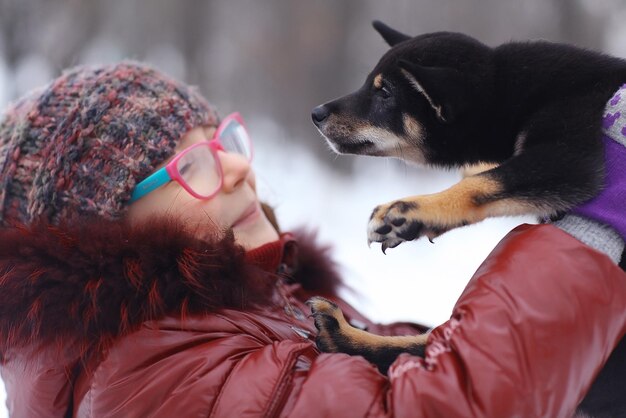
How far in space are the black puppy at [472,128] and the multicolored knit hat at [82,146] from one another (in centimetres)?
36

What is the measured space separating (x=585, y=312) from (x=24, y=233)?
0.88 metres

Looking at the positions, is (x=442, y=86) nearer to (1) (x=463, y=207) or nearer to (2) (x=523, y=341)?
(1) (x=463, y=207)

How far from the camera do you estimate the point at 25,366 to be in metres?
1.05

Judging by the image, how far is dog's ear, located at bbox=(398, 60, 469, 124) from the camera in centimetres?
113

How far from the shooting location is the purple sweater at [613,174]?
961 mm

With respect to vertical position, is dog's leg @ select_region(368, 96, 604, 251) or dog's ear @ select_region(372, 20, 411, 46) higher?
dog's ear @ select_region(372, 20, 411, 46)

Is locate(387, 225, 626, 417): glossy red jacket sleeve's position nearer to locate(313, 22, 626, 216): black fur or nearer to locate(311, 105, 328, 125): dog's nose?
locate(313, 22, 626, 216): black fur

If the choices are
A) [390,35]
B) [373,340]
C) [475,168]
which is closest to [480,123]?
[475,168]

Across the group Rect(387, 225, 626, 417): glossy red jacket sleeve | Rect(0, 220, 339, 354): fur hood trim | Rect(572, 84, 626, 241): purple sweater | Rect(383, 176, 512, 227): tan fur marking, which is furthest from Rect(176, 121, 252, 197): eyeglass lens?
Rect(572, 84, 626, 241): purple sweater

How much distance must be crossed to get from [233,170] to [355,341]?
497 mm

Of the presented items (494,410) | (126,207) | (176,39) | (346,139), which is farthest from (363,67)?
(494,410)

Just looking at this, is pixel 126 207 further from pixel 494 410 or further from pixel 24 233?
pixel 494 410

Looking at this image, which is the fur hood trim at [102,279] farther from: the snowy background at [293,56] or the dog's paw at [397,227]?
the snowy background at [293,56]

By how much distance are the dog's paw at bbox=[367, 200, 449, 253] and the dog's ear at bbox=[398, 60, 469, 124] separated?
9.9 inches
